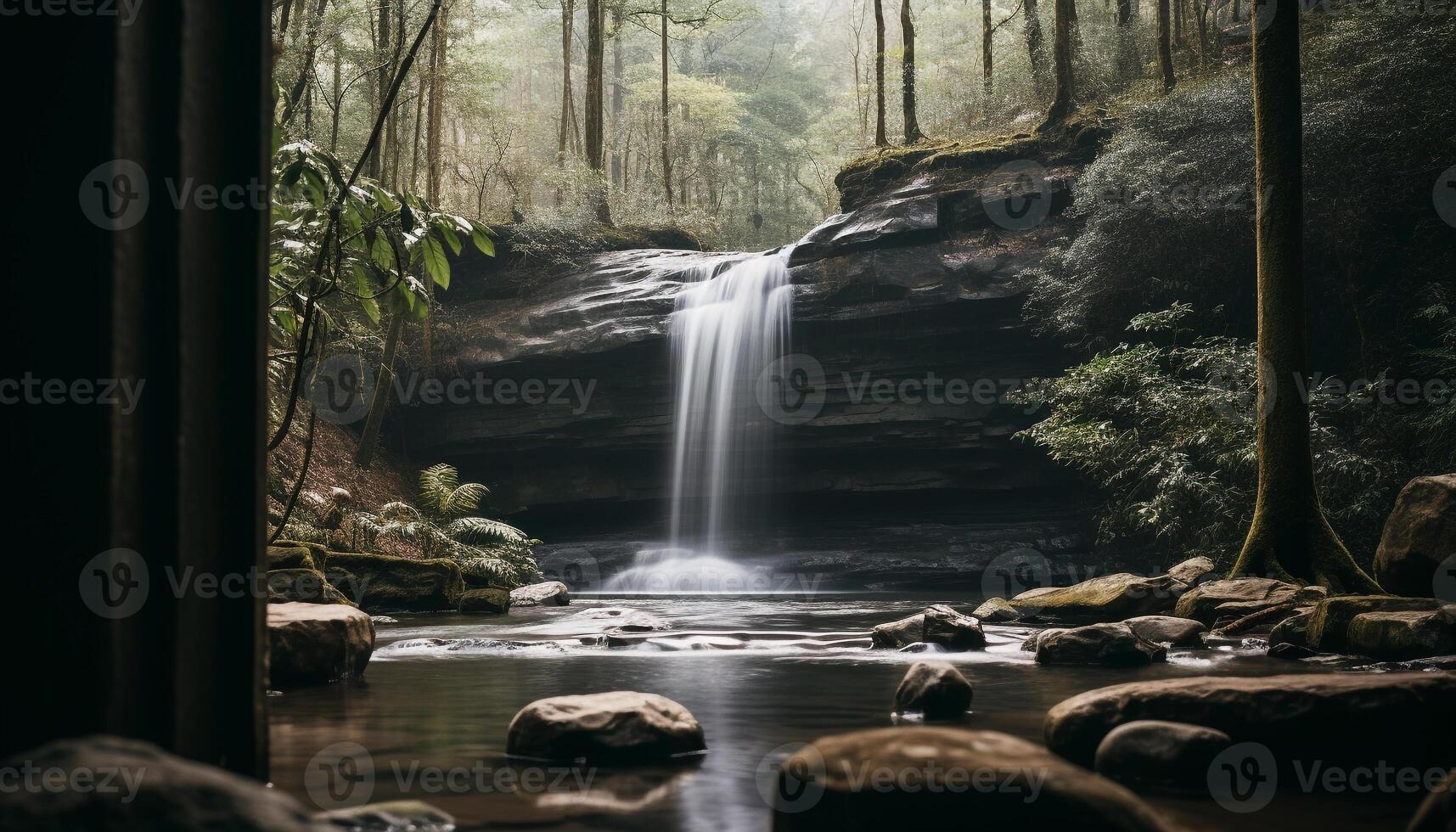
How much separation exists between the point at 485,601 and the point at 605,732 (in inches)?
384

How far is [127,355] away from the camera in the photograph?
81.4 inches

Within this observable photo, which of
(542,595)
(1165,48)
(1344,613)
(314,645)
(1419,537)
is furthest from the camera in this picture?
(1165,48)

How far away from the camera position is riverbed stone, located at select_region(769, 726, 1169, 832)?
2.49 m

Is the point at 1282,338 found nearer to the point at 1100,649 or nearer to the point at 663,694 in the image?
the point at 1100,649

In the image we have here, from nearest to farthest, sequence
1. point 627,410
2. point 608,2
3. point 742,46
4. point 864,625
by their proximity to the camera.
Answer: point 864,625, point 627,410, point 608,2, point 742,46

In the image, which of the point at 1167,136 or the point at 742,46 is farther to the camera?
the point at 742,46

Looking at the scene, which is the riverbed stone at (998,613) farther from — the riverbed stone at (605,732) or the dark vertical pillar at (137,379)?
the dark vertical pillar at (137,379)

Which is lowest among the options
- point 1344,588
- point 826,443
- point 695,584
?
point 695,584

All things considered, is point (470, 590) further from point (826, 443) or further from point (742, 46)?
point (742, 46)

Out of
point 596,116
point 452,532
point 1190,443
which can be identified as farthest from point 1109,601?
point 596,116

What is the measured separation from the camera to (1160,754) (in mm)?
3492

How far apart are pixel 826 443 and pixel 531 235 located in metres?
9.06

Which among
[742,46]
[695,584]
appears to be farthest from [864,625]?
[742,46]

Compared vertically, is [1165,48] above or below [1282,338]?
above
